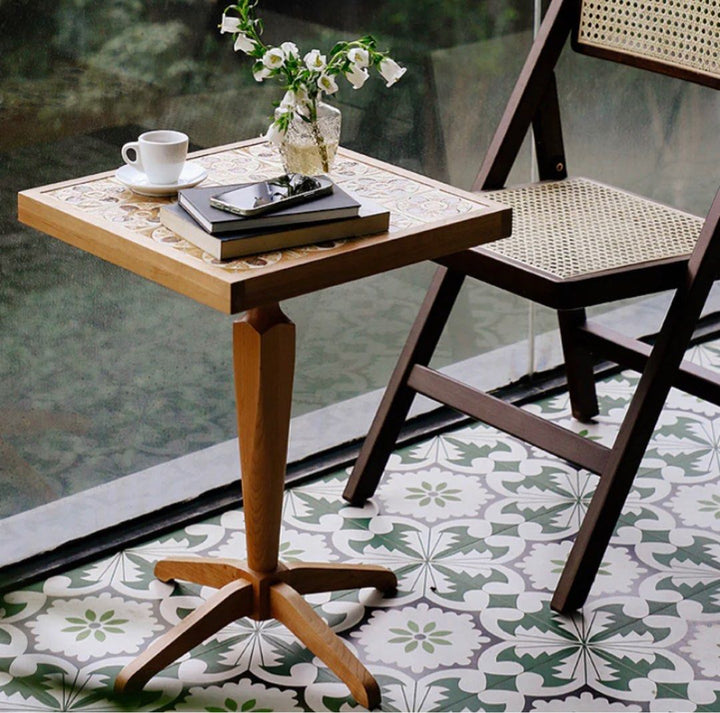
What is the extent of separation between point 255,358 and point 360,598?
57cm

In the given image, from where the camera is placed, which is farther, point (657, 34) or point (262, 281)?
point (657, 34)

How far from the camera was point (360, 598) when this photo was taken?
2.26 m

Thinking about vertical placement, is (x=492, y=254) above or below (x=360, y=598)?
above

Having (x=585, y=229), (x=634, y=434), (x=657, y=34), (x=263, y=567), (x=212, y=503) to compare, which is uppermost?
(x=657, y=34)

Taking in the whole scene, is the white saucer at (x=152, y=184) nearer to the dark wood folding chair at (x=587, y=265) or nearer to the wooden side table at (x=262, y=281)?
the wooden side table at (x=262, y=281)

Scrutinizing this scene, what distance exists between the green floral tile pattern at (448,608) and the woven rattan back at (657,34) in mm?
804

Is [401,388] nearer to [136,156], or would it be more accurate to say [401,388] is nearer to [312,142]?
[312,142]

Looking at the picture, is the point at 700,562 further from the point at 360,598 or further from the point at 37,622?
the point at 37,622

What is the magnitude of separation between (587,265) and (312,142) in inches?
20.2

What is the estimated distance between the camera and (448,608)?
2.23m

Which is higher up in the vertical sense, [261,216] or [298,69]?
[298,69]

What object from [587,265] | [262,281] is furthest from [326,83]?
[587,265]

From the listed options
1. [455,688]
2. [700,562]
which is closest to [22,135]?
[455,688]

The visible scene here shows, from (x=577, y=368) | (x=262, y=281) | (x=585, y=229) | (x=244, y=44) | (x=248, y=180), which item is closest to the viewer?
(x=262, y=281)
